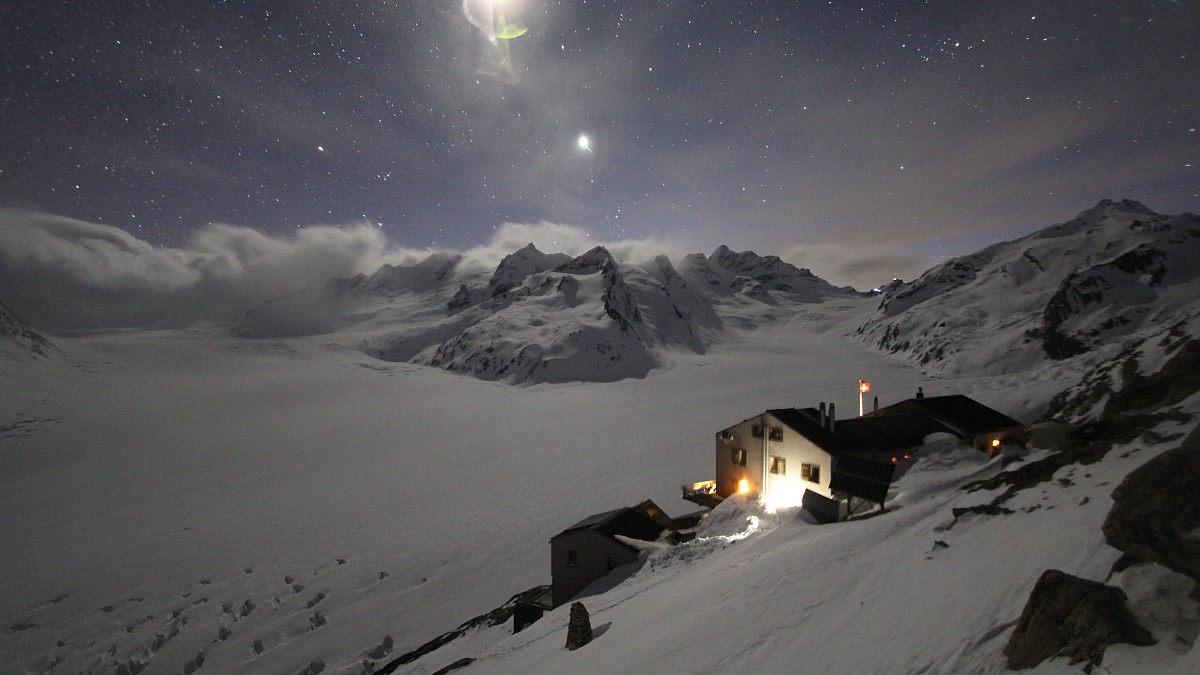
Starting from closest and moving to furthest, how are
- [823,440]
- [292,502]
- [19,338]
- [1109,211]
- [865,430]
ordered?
[823,440] → [865,430] → [292,502] → [19,338] → [1109,211]

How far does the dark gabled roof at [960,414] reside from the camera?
29.2 meters

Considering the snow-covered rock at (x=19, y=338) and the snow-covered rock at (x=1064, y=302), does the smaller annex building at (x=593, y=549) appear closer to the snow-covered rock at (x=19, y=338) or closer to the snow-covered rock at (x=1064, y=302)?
the snow-covered rock at (x=1064, y=302)

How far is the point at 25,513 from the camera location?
140 ft

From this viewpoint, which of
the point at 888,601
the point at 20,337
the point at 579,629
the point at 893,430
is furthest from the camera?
the point at 20,337

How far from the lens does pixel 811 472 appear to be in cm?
2583

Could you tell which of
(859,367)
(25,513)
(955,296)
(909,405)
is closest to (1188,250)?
(955,296)

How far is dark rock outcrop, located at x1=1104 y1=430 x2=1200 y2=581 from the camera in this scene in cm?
605

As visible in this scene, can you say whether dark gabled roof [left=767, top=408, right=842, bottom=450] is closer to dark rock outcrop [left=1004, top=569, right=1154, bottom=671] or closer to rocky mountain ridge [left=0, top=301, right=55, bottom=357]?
dark rock outcrop [left=1004, top=569, right=1154, bottom=671]

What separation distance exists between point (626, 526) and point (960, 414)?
2184 centimetres

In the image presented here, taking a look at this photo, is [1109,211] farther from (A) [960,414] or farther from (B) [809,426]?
(B) [809,426]

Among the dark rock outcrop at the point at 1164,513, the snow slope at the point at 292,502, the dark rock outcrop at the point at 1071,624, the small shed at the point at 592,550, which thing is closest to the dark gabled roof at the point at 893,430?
the small shed at the point at 592,550

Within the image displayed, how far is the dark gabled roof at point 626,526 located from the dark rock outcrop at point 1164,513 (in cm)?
2017

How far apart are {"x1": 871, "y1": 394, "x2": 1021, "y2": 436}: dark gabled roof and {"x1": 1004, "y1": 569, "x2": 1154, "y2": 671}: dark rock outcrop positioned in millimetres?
26763

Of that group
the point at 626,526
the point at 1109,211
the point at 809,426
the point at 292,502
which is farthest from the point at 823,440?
the point at 1109,211
